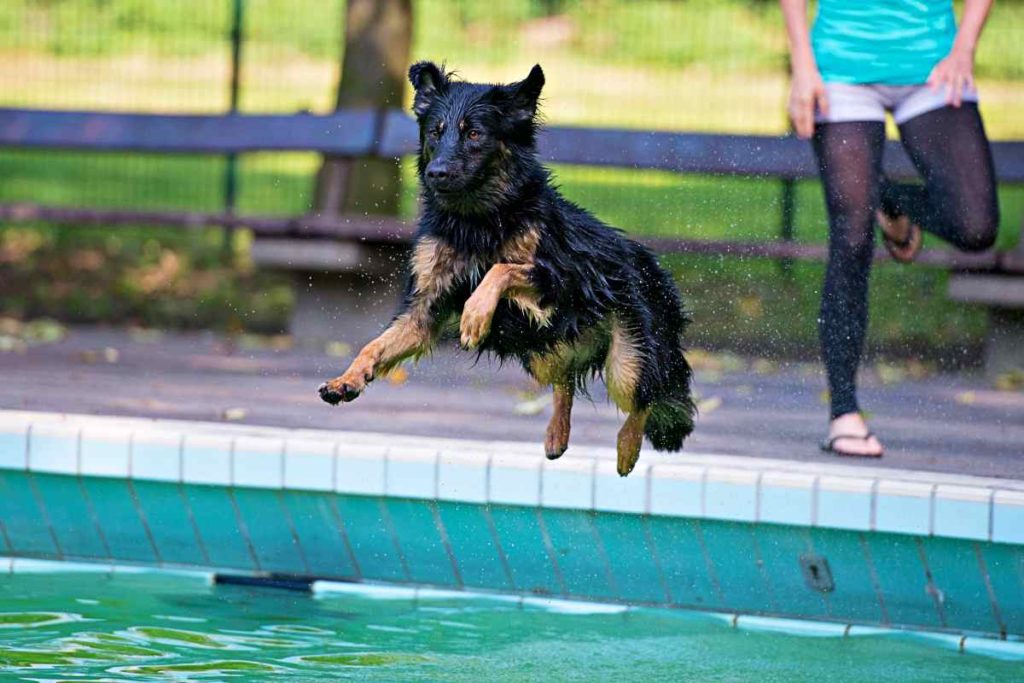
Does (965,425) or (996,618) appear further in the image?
(965,425)

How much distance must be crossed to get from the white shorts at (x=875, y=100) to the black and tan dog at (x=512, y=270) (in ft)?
5.50

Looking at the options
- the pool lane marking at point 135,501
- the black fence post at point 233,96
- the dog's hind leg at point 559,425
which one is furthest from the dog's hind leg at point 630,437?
the black fence post at point 233,96

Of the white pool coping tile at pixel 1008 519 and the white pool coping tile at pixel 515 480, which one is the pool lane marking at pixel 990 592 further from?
the white pool coping tile at pixel 515 480

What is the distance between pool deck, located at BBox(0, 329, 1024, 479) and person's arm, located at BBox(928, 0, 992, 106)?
130 cm

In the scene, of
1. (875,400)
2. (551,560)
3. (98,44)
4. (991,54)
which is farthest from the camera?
(98,44)

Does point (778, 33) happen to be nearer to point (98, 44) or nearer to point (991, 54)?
point (991, 54)

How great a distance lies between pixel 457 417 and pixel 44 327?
153 inches

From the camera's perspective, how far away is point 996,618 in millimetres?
5133

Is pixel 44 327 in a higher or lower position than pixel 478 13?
lower

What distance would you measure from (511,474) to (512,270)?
70.7 inches

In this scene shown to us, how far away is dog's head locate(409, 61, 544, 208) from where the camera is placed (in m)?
3.67

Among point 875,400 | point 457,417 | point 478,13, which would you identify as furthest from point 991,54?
point 457,417

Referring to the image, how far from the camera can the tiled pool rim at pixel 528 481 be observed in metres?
5.07

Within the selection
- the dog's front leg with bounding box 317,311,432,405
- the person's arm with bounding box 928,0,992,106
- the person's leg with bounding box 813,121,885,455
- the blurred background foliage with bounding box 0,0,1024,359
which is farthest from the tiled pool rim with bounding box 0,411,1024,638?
the blurred background foliage with bounding box 0,0,1024,359
